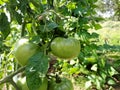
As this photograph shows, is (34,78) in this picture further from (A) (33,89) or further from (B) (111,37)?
(B) (111,37)

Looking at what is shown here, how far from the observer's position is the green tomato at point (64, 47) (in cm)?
82

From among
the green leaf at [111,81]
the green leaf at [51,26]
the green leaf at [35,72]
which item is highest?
the green leaf at [51,26]

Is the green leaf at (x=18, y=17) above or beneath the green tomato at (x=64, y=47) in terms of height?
above

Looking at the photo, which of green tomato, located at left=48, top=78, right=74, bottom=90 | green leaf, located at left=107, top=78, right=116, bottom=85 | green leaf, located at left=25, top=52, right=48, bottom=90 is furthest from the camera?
green leaf, located at left=107, top=78, right=116, bottom=85

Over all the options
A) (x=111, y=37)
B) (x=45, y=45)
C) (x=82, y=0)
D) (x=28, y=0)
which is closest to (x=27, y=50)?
(x=45, y=45)

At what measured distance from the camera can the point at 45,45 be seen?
0.84 m

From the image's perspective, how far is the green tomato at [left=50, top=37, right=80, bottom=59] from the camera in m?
0.82

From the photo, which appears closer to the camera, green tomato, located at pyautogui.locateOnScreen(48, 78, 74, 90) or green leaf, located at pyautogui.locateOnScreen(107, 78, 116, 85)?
green tomato, located at pyautogui.locateOnScreen(48, 78, 74, 90)

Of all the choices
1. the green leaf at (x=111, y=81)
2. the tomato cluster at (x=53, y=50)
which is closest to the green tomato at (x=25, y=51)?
the tomato cluster at (x=53, y=50)

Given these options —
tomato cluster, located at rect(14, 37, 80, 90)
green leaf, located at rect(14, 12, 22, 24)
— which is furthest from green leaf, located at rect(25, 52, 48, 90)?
green leaf, located at rect(14, 12, 22, 24)

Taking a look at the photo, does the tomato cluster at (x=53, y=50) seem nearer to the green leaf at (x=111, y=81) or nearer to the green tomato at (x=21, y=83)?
the green tomato at (x=21, y=83)

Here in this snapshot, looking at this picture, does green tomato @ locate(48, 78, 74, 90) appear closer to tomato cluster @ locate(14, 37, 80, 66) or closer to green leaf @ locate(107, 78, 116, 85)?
tomato cluster @ locate(14, 37, 80, 66)

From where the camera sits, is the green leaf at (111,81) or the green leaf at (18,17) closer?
the green leaf at (18,17)

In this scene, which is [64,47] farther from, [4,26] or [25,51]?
[4,26]
